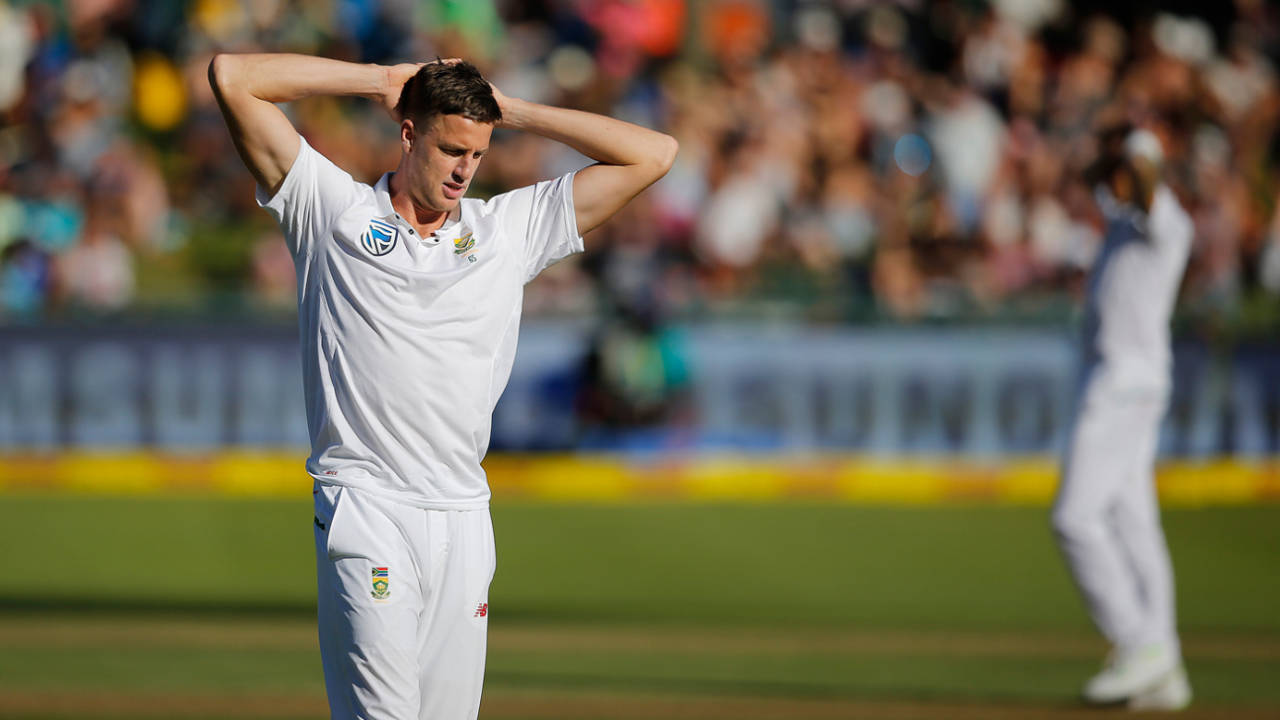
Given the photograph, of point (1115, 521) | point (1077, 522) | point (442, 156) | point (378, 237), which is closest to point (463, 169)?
point (442, 156)

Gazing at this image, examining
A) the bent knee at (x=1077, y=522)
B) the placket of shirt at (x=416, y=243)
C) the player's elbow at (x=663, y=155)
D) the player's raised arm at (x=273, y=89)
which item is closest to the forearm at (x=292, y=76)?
the player's raised arm at (x=273, y=89)

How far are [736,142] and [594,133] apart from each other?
12.3 metres

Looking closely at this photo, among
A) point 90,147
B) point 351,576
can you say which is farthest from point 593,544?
point 351,576

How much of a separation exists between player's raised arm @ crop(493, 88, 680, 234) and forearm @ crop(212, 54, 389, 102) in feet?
1.50

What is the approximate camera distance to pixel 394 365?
504 cm

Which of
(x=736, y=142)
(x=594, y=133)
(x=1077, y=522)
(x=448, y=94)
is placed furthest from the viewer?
(x=736, y=142)

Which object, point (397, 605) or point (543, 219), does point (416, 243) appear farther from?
point (397, 605)

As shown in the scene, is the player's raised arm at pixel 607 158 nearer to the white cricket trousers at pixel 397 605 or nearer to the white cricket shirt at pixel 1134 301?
the white cricket trousers at pixel 397 605

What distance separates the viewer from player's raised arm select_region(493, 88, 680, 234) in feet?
17.5

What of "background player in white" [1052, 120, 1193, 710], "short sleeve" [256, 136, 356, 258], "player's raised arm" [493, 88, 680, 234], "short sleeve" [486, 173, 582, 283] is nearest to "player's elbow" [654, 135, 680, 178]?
"player's raised arm" [493, 88, 680, 234]

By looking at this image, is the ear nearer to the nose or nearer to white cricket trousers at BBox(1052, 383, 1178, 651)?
the nose

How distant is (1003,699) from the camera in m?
8.62

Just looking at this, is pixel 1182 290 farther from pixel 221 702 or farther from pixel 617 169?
pixel 617 169

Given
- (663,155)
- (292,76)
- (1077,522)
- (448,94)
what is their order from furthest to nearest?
1. (1077,522)
2. (663,155)
3. (292,76)
4. (448,94)
